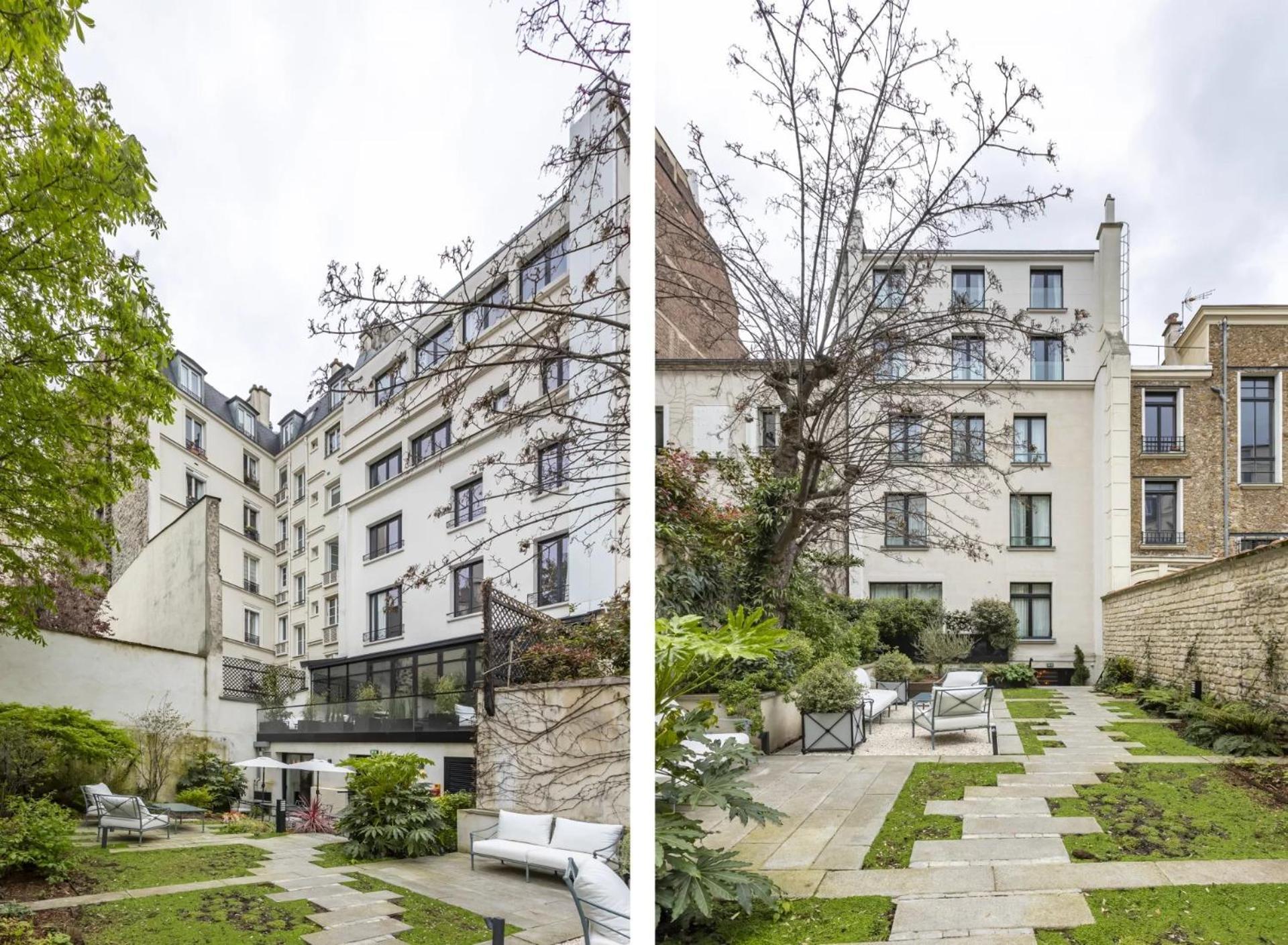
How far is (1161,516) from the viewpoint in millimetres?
2623

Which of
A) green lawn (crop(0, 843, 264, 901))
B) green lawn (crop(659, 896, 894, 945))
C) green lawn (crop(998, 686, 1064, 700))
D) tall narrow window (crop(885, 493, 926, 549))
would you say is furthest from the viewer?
tall narrow window (crop(885, 493, 926, 549))

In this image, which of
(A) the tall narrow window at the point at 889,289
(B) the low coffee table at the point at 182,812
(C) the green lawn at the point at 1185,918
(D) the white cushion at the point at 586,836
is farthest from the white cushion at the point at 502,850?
(A) the tall narrow window at the point at 889,289

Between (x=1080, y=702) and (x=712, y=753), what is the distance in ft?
3.39

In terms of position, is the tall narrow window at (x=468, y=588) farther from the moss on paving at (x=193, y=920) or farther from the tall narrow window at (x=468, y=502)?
the moss on paving at (x=193, y=920)

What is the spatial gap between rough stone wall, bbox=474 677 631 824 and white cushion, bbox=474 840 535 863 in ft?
0.29

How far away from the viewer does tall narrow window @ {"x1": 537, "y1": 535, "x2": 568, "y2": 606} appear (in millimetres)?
2750

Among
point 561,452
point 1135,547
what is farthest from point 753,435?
point 1135,547

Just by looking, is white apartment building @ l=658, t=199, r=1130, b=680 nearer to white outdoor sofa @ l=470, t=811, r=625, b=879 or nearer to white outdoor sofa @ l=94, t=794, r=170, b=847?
white outdoor sofa @ l=470, t=811, r=625, b=879

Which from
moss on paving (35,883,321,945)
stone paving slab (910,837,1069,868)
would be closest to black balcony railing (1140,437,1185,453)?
stone paving slab (910,837,1069,868)

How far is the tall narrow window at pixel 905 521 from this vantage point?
2.79 m

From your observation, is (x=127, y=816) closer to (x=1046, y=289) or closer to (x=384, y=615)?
(x=384, y=615)

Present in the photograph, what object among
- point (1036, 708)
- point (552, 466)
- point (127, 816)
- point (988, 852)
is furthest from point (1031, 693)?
point (127, 816)

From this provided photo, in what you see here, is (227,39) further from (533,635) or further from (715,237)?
(533,635)

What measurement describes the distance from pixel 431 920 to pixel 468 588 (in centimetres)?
84
